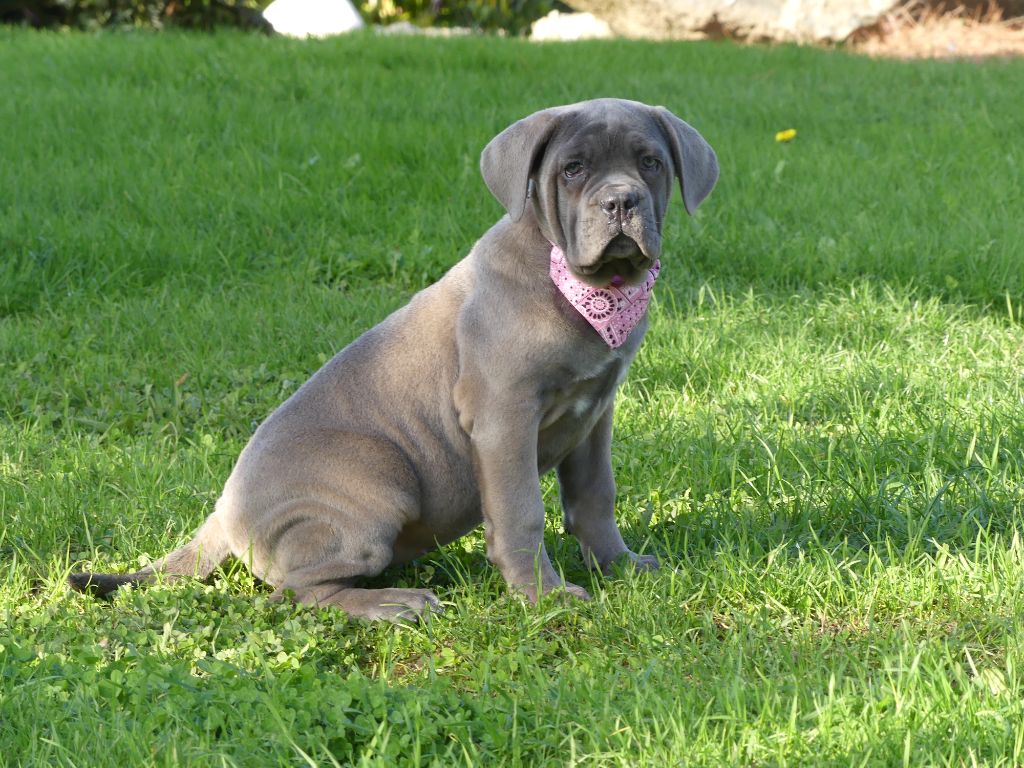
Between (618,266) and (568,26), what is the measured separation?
1288 cm

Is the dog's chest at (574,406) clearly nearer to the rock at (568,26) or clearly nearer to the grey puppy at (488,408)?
the grey puppy at (488,408)

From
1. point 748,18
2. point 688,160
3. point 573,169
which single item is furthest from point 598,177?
point 748,18

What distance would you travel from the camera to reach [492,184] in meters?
3.65

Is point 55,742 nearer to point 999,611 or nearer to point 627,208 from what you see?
point 627,208

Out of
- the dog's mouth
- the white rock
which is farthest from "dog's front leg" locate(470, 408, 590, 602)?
the white rock

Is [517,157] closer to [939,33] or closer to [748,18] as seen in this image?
[748,18]

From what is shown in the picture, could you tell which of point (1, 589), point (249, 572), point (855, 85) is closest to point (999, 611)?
point (249, 572)

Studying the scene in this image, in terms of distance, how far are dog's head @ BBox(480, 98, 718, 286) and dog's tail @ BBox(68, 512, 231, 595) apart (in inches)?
56.1

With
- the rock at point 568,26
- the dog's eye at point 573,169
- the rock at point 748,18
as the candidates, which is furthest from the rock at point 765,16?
the dog's eye at point 573,169

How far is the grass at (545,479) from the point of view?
2.98 meters

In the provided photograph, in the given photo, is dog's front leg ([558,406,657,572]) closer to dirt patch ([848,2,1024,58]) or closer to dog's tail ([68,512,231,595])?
dog's tail ([68,512,231,595])

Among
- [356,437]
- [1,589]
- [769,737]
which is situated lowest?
[1,589]

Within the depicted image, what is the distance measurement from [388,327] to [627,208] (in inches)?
38.7

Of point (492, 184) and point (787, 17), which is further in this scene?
point (787, 17)
